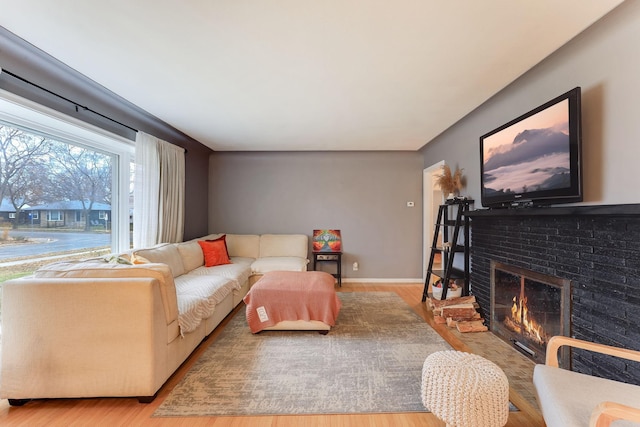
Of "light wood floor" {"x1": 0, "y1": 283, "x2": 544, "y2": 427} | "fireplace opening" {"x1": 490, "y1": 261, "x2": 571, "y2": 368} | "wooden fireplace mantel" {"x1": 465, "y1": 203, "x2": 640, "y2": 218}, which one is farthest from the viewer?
"fireplace opening" {"x1": 490, "y1": 261, "x2": 571, "y2": 368}

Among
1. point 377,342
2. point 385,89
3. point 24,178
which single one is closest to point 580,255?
point 377,342

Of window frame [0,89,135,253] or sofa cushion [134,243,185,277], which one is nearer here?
window frame [0,89,135,253]

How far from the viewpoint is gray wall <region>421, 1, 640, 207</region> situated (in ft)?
4.86

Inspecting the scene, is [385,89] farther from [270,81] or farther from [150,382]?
[150,382]

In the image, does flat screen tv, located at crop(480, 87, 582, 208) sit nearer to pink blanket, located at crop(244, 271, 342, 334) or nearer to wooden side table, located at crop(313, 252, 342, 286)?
pink blanket, located at crop(244, 271, 342, 334)

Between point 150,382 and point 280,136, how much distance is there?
10.3 feet

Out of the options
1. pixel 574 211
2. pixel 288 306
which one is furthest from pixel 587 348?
pixel 288 306

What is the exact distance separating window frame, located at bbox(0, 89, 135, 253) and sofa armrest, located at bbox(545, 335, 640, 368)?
3798 mm

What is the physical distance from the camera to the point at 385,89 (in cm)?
243

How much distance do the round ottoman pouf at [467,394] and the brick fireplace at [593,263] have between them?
77 centimetres

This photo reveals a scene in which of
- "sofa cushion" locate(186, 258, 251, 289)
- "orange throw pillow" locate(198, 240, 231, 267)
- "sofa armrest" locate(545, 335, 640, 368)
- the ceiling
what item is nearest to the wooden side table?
"sofa cushion" locate(186, 258, 251, 289)

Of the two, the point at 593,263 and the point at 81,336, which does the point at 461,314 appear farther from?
the point at 81,336

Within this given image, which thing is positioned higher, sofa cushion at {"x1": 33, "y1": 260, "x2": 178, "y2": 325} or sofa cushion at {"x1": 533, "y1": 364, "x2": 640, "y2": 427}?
sofa cushion at {"x1": 33, "y1": 260, "x2": 178, "y2": 325}

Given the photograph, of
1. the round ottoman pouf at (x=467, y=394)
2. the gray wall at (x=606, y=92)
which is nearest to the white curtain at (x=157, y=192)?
the round ottoman pouf at (x=467, y=394)
